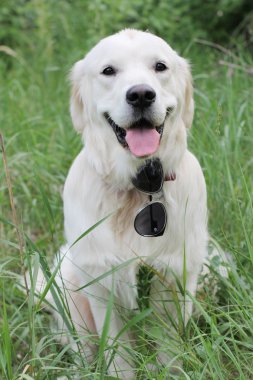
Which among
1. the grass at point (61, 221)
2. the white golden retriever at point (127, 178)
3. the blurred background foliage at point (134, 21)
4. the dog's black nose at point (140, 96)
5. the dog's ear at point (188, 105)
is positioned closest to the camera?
the grass at point (61, 221)

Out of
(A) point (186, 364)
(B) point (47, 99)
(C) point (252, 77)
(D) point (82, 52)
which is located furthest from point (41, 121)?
(A) point (186, 364)

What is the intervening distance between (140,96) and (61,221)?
1308 millimetres

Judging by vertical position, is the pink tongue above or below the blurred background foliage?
below

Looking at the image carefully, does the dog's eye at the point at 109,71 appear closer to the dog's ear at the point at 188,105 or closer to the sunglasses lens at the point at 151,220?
the dog's ear at the point at 188,105

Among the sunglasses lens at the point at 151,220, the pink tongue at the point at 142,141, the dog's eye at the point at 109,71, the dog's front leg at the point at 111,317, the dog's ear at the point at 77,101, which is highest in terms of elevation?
the dog's eye at the point at 109,71

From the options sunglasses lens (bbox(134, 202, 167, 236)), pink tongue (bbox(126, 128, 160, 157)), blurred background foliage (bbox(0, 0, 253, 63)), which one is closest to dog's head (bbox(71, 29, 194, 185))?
pink tongue (bbox(126, 128, 160, 157))

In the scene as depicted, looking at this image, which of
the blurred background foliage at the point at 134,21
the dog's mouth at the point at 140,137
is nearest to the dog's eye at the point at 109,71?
the dog's mouth at the point at 140,137

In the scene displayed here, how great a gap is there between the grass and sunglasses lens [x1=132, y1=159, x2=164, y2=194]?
0.93 feet

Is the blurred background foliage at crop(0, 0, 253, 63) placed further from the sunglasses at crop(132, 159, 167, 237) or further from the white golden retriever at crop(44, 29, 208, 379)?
the sunglasses at crop(132, 159, 167, 237)

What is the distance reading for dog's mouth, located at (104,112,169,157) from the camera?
255 centimetres

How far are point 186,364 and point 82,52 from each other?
3540 mm

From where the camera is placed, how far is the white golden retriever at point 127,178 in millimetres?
2607

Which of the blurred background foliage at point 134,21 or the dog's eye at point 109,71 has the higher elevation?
the blurred background foliage at point 134,21

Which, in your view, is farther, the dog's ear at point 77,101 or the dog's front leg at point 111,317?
the dog's ear at point 77,101
